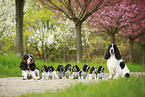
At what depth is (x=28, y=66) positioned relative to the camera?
26.8 ft

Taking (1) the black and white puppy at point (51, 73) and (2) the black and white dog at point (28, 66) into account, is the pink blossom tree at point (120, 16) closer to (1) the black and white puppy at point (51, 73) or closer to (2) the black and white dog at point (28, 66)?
(1) the black and white puppy at point (51, 73)

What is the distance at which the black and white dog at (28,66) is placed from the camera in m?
8.10

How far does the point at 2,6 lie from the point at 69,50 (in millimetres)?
11555

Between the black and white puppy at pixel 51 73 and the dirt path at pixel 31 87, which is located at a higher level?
the black and white puppy at pixel 51 73

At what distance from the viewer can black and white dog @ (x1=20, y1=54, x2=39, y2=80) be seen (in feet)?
26.6

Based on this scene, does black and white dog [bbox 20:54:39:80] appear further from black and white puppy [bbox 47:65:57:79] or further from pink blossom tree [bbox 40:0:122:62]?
pink blossom tree [bbox 40:0:122:62]

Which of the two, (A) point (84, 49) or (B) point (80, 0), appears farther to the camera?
(A) point (84, 49)

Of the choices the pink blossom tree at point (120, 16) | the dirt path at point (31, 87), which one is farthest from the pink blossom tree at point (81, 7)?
the dirt path at point (31, 87)

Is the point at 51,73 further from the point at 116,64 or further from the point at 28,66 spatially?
the point at 116,64

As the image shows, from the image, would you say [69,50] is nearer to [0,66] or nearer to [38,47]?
[38,47]

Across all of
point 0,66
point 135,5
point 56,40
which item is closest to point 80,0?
point 135,5

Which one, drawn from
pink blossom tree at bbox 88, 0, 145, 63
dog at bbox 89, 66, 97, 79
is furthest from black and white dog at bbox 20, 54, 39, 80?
pink blossom tree at bbox 88, 0, 145, 63

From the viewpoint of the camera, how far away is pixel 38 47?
82.2 feet

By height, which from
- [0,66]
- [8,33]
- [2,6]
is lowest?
[0,66]
